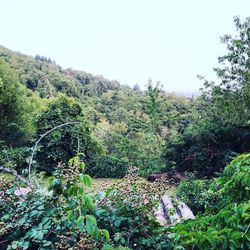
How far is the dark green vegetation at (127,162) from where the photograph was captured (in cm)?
188

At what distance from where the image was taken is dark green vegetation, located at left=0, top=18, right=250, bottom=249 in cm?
188

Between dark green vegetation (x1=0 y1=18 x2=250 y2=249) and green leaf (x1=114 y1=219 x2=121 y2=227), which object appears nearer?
dark green vegetation (x1=0 y1=18 x2=250 y2=249)

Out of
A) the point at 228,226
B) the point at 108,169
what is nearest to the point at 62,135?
the point at 108,169

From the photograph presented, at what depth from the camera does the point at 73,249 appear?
181cm

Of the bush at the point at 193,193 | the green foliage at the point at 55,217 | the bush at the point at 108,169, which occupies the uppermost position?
the green foliage at the point at 55,217

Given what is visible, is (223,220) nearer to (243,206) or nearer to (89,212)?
(243,206)

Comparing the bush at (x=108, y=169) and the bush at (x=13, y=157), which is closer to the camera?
the bush at (x=13, y=157)

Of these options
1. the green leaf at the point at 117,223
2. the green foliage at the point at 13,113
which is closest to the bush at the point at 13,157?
the green leaf at the point at 117,223

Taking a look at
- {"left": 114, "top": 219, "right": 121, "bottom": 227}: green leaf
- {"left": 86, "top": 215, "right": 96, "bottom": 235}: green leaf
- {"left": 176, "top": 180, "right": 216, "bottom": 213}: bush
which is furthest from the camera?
{"left": 176, "top": 180, "right": 216, "bottom": 213}: bush

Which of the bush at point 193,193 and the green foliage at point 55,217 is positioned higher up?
the green foliage at point 55,217

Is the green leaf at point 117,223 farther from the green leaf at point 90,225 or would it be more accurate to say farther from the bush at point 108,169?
the bush at point 108,169

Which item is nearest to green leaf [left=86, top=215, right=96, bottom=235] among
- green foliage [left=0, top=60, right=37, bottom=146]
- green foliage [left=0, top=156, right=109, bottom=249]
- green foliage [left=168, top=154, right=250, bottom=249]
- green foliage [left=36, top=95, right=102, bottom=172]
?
green foliage [left=0, top=156, right=109, bottom=249]

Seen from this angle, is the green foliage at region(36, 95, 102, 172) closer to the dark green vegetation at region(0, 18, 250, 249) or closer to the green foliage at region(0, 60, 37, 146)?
the dark green vegetation at region(0, 18, 250, 249)

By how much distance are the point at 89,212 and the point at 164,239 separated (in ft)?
1.74
